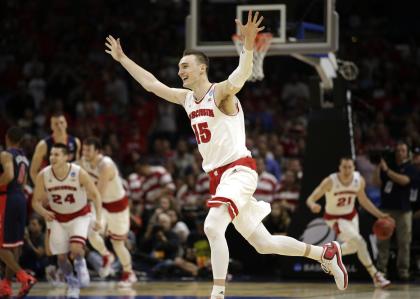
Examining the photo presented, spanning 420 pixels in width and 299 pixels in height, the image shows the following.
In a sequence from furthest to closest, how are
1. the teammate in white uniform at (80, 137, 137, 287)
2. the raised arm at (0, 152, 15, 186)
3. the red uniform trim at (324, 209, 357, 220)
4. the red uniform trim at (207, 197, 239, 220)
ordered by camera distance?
the red uniform trim at (324, 209, 357, 220), the teammate in white uniform at (80, 137, 137, 287), the raised arm at (0, 152, 15, 186), the red uniform trim at (207, 197, 239, 220)

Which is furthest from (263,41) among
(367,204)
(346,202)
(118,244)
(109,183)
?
(118,244)

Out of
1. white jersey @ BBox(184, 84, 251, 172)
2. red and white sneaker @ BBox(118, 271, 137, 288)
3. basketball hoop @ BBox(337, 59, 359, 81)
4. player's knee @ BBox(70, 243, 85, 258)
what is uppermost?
basketball hoop @ BBox(337, 59, 359, 81)

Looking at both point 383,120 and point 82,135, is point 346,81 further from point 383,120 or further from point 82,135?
point 82,135

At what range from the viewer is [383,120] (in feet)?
65.8

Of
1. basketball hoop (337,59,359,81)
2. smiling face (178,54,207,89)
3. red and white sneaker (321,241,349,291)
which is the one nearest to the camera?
smiling face (178,54,207,89)

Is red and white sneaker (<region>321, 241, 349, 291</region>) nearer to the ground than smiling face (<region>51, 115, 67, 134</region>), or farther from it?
nearer to the ground

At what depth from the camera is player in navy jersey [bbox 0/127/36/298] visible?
12.1 meters

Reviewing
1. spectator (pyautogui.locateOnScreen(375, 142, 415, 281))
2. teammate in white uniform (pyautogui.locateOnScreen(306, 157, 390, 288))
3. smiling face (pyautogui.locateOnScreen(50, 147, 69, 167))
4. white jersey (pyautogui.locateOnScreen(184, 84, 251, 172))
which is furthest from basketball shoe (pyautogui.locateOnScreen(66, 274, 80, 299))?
spectator (pyautogui.locateOnScreen(375, 142, 415, 281))

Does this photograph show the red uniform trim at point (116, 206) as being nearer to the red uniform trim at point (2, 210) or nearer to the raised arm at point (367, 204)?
the red uniform trim at point (2, 210)

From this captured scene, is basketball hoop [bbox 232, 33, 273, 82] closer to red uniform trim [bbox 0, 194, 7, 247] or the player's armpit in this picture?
red uniform trim [bbox 0, 194, 7, 247]

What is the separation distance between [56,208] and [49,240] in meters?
0.41

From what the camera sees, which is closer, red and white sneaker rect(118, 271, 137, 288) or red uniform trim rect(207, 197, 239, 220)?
red uniform trim rect(207, 197, 239, 220)

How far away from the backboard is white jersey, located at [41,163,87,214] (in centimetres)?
281

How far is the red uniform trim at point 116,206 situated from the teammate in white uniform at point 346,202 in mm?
2746
